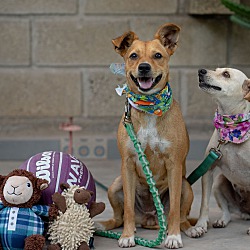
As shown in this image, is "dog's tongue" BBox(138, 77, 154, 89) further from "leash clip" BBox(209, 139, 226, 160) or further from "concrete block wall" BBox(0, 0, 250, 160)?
"concrete block wall" BBox(0, 0, 250, 160)

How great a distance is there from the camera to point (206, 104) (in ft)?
23.9

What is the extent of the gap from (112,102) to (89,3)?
112cm

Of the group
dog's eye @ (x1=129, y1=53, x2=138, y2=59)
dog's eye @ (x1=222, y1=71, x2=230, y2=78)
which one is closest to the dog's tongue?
dog's eye @ (x1=129, y1=53, x2=138, y2=59)

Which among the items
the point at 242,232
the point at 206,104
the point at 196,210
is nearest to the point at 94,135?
the point at 206,104

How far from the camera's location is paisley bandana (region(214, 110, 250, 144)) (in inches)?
169

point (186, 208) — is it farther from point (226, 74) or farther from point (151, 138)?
point (226, 74)

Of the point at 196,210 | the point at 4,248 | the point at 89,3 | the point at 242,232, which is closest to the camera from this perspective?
the point at 4,248

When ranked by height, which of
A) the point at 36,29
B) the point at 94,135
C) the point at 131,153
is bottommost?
the point at 94,135

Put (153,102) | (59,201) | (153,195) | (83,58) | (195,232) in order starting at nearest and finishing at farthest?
1. (59,201)
2. (153,195)
3. (153,102)
4. (195,232)
5. (83,58)

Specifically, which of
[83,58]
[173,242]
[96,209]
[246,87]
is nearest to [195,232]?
[173,242]

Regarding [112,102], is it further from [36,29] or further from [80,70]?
[36,29]

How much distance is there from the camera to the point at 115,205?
4426 mm

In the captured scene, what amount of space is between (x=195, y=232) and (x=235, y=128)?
2.41ft

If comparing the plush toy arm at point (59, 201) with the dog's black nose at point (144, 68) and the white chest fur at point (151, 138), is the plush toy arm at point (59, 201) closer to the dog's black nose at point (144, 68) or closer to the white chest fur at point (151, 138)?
the white chest fur at point (151, 138)
